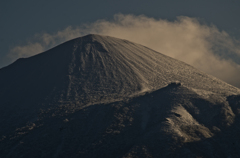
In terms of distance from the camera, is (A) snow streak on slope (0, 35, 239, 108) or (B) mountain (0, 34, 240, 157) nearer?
(B) mountain (0, 34, 240, 157)

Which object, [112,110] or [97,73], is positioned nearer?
[112,110]

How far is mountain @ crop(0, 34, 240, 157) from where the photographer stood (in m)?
43.3

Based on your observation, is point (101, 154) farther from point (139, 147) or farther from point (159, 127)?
point (159, 127)

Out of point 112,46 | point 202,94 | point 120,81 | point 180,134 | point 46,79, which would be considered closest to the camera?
point 180,134

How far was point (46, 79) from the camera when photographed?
3071 inches

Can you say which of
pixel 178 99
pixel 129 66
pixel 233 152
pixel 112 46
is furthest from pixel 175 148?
pixel 112 46

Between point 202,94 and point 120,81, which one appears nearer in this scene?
point 202,94

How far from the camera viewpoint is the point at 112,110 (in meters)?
53.8

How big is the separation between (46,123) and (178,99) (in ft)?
89.6

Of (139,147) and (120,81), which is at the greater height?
(120,81)

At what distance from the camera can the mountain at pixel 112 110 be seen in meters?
43.3

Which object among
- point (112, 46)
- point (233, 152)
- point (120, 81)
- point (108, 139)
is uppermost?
point (112, 46)

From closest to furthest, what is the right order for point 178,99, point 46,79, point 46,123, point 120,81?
point 46,123 → point 178,99 → point 120,81 → point 46,79

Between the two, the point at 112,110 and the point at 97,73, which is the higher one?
the point at 97,73
